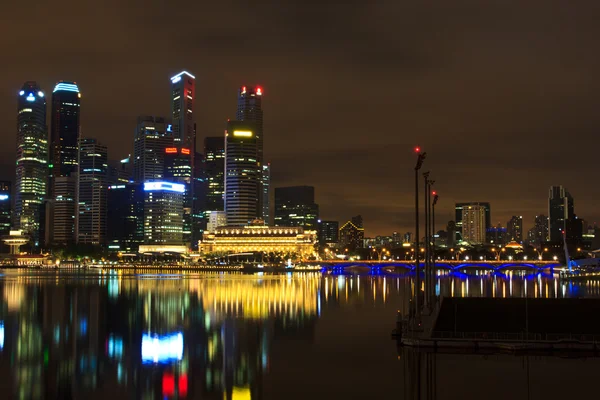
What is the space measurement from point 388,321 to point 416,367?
1084 inches

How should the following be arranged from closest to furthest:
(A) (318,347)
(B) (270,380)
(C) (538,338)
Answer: (B) (270,380) < (C) (538,338) < (A) (318,347)

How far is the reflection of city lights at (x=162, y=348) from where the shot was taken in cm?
4434

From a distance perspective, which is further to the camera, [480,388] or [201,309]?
[201,309]

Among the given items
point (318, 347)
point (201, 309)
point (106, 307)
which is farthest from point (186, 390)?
point (106, 307)

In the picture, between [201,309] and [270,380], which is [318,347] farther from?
[201,309]

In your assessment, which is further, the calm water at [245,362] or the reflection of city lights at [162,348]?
the reflection of city lights at [162,348]

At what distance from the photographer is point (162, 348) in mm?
49031

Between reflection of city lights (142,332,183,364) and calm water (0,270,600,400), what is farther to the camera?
reflection of city lights (142,332,183,364)

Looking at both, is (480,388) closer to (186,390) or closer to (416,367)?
(416,367)

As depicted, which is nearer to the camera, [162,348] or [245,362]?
[245,362]

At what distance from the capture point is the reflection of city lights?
44344mm

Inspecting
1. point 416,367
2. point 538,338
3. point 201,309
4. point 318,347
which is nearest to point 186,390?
point 416,367

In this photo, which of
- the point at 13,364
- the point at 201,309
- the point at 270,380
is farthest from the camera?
the point at 201,309

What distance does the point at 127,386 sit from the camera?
3594 centimetres
